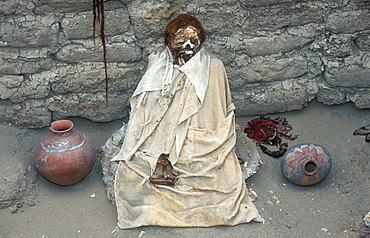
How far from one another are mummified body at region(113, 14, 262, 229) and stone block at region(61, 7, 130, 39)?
1.90ft

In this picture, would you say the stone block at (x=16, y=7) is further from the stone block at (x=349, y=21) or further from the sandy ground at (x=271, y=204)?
the stone block at (x=349, y=21)

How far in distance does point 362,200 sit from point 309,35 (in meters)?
1.73

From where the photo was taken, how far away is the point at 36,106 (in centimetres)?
504

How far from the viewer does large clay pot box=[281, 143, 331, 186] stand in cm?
448

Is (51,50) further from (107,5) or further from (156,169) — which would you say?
(156,169)

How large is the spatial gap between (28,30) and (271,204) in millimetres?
2722

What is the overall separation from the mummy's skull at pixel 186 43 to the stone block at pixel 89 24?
2.33ft

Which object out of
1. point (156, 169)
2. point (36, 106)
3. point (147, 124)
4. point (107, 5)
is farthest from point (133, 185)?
point (107, 5)

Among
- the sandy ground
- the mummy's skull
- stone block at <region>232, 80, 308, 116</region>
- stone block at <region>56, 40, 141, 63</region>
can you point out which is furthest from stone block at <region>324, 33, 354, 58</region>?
stone block at <region>56, 40, 141, 63</region>

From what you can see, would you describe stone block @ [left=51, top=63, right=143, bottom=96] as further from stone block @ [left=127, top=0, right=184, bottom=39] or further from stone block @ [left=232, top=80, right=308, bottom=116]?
stone block @ [left=232, top=80, right=308, bottom=116]

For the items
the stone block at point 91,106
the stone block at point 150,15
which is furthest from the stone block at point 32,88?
the stone block at point 150,15

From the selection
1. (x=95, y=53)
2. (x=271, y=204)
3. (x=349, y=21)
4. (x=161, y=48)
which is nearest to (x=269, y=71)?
(x=349, y=21)

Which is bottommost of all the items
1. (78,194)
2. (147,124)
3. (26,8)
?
(78,194)

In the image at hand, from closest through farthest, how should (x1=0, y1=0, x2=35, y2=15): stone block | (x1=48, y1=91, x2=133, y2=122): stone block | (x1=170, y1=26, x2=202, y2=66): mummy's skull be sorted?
(x1=170, y1=26, x2=202, y2=66): mummy's skull, (x1=0, y1=0, x2=35, y2=15): stone block, (x1=48, y1=91, x2=133, y2=122): stone block
